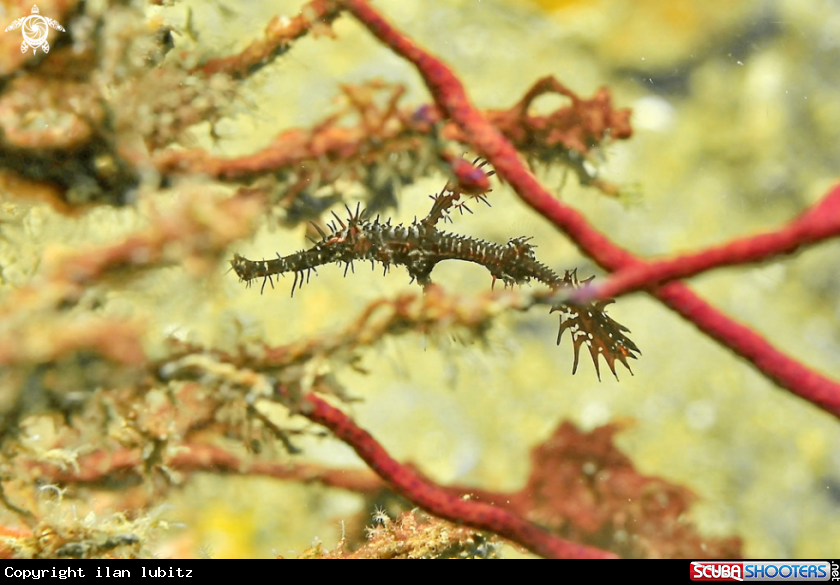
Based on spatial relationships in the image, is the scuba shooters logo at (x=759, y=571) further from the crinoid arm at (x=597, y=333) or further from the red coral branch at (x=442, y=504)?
the crinoid arm at (x=597, y=333)

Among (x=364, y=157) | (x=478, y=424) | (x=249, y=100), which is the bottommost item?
(x=478, y=424)

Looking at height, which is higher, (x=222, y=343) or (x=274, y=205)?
(x=274, y=205)

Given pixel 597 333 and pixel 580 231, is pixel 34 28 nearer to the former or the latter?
pixel 580 231

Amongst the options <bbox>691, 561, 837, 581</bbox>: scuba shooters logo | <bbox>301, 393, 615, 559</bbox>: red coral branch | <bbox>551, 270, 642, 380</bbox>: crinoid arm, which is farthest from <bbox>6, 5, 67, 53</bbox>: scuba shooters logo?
<bbox>691, 561, 837, 581</bbox>: scuba shooters logo

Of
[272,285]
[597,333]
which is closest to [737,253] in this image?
[597,333]

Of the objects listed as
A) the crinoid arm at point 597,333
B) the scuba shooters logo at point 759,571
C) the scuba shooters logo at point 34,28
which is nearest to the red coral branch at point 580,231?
the crinoid arm at point 597,333

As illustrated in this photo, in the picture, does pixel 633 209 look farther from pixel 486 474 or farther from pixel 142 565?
pixel 142 565

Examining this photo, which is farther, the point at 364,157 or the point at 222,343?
the point at 364,157

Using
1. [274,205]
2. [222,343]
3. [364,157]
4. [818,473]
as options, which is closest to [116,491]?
[222,343]
